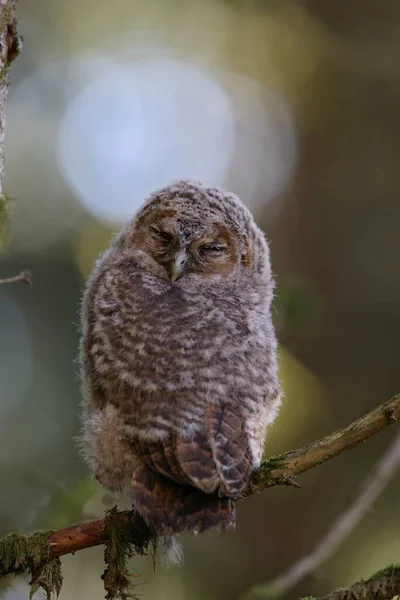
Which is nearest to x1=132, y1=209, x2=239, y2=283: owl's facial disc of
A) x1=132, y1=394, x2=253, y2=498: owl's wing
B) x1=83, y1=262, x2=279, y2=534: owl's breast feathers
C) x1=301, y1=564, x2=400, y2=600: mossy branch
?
x1=83, y1=262, x2=279, y2=534: owl's breast feathers

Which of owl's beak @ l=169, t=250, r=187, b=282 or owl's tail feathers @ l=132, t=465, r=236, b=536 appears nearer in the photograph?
owl's tail feathers @ l=132, t=465, r=236, b=536

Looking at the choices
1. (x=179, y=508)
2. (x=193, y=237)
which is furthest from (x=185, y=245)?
(x=179, y=508)

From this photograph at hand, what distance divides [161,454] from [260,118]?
4026mm

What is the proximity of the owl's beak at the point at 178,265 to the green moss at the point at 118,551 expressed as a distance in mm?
786

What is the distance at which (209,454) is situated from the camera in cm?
194

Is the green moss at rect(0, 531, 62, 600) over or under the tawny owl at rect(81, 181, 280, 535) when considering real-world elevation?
under

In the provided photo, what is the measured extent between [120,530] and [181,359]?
0.52m

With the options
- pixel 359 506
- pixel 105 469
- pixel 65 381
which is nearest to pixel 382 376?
pixel 359 506

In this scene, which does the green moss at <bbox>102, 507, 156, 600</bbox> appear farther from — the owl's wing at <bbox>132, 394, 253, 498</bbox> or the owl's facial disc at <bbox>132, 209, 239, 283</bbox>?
the owl's facial disc at <bbox>132, 209, 239, 283</bbox>

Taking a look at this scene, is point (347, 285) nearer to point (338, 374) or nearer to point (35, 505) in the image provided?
point (338, 374)

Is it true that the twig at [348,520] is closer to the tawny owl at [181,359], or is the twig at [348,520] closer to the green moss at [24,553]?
the tawny owl at [181,359]

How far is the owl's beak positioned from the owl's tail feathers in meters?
0.74

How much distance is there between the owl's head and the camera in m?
2.49

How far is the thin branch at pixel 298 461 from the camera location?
6.46 ft
